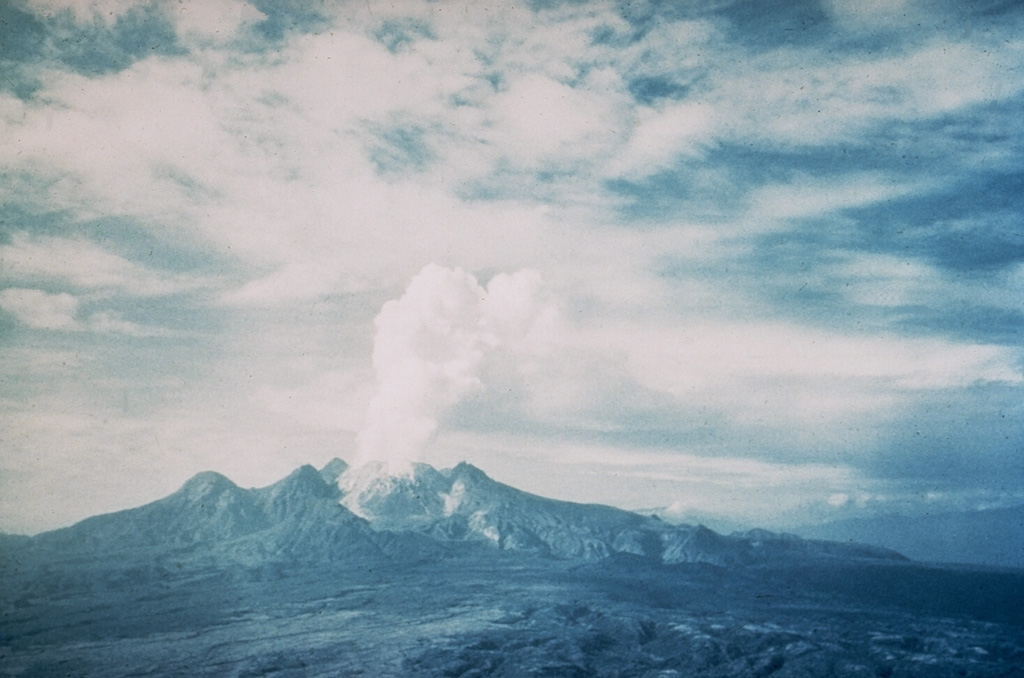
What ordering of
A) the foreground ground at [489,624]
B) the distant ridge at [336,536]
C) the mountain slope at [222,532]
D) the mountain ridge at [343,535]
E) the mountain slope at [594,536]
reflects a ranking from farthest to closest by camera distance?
the mountain slope at [594,536] → the mountain ridge at [343,535] → the distant ridge at [336,536] → the mountain slope at [222,532] → the foreground ground at [489,624]

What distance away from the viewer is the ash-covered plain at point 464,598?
7494 cm

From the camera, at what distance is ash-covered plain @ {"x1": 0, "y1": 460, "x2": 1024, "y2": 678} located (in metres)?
74.9

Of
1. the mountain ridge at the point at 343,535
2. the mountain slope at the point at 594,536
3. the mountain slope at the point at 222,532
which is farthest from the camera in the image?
the mountain slope at the point at 594,536

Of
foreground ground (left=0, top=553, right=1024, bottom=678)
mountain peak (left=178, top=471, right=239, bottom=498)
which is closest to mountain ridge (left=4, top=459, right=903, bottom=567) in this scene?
mountain peak (left=178, top=471, right=239, bottom=498)

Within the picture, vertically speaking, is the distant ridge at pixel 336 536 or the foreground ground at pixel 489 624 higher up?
the distant ridge at pixel 336 536

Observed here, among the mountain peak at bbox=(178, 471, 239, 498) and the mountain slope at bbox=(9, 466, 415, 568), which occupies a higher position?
the mountain peak at bbox=(178, 471, 239, 498)

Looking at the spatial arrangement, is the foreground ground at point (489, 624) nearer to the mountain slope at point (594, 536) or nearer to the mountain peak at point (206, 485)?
the mountain slope at point (594, 536)

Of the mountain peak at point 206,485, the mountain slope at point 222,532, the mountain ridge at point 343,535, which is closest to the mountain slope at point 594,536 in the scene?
the mountain ridge at point 343,535

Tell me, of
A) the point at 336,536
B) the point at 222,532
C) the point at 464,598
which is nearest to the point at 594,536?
the point at 336,536

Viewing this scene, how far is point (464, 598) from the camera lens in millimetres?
111188

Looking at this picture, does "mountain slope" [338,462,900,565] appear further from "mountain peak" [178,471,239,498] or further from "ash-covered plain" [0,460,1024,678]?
"mountain peak" [178,471,239,498]

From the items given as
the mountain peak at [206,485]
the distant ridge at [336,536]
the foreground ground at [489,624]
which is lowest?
the foreground ground at [489,624]

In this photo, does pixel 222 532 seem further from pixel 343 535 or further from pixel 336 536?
pixel 343 535

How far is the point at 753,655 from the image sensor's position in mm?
80938
